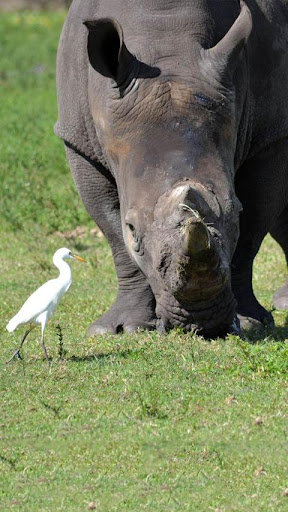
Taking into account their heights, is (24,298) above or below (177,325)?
below

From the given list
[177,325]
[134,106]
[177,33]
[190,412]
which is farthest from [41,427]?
[177,33]

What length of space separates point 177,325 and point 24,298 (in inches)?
108

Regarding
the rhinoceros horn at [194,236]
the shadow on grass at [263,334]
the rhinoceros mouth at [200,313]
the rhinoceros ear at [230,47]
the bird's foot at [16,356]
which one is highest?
the rhinoceros ear at [230,47]

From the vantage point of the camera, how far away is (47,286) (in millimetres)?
7047

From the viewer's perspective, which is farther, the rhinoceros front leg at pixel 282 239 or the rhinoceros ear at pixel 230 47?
the rhinoceros front leg at pixel 282 239

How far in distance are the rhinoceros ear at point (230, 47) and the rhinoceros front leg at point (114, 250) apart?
4.10ft

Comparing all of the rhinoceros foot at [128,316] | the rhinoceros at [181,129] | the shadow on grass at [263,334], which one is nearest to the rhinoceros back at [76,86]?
the rhinoceros at [181,129]

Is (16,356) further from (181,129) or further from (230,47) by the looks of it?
(230,47)

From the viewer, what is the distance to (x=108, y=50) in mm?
6711

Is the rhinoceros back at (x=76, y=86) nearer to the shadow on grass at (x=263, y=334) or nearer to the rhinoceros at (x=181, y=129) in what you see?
the rhinoceros at (x=181, y=129)

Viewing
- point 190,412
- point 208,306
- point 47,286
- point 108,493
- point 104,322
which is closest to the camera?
point 108,493

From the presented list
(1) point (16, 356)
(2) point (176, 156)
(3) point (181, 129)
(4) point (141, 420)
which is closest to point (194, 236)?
(2) point (176, 156)

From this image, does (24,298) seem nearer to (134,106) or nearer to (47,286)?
(47,286)

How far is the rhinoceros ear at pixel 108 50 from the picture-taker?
650 cm
